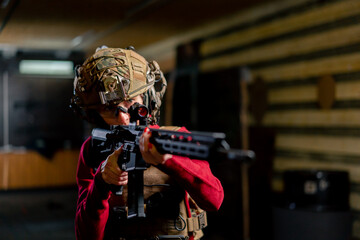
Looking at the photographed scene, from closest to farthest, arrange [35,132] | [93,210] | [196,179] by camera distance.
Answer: [196,179] → [93,210] → [35,132]

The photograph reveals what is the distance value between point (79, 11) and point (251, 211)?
2757 millimetres

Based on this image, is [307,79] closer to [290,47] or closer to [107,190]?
[290,47]

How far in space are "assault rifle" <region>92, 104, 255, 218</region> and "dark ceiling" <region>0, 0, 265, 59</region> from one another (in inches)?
126

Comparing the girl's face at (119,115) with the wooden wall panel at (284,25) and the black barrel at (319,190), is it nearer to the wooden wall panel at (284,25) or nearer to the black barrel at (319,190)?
the black barrel at (319,190)

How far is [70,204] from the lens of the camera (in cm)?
673

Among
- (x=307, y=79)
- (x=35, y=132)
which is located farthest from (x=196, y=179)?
(x=35, y=132)

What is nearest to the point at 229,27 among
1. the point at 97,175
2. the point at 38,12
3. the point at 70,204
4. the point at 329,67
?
the point at 329,67

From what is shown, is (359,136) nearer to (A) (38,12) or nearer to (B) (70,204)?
(A) (38,12)

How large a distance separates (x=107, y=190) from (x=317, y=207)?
240 cm

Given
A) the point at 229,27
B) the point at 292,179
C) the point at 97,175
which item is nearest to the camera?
the point at 97,175

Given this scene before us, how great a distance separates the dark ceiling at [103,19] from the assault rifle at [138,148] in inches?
126

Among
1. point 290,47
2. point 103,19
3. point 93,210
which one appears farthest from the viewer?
point 103,19

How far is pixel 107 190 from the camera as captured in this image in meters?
1.28

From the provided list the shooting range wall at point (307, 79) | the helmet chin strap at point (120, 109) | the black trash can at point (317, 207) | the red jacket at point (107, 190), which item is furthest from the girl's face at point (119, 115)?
the shooting range wall at point (307, 79)
